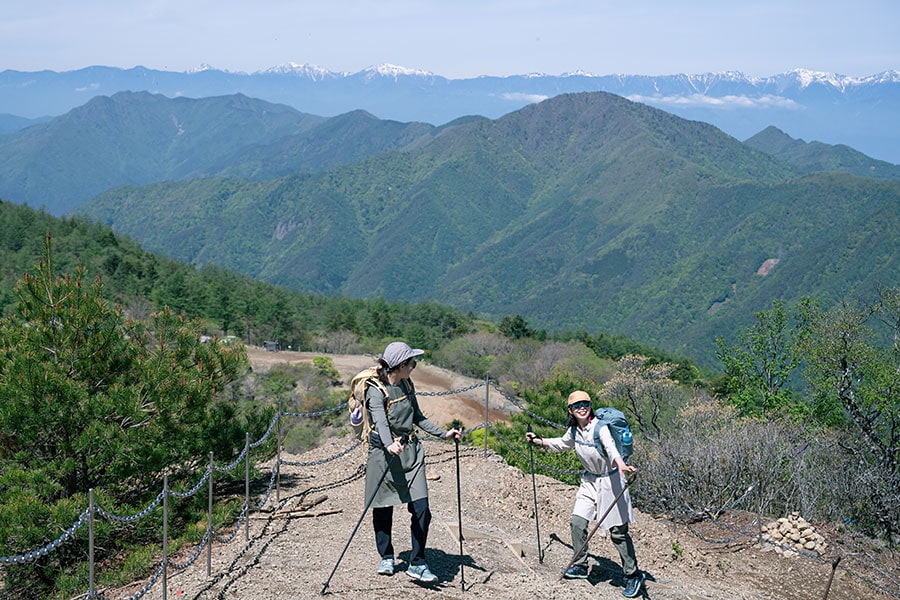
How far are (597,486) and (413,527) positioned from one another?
1.92m

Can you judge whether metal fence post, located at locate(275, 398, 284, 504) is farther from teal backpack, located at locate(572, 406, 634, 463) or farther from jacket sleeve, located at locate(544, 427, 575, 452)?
teal backpack, located at locate(572, 406, 634, 463)

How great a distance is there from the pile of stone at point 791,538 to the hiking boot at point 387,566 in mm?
6134

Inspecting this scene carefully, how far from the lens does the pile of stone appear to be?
35.0ft

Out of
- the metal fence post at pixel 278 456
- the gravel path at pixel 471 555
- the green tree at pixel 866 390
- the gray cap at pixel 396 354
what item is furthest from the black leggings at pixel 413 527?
the green tree at pixel 866 390

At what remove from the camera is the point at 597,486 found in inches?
297

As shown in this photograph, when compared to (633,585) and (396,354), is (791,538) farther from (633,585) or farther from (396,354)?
(396,354)

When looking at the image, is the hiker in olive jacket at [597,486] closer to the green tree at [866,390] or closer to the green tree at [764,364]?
the green tree at [866,390]

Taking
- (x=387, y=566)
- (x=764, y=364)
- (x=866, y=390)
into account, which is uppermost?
(x=387, y=566)

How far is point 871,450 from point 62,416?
16402 mm

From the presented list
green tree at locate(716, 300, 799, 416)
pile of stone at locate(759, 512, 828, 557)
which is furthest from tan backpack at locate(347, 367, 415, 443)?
green tree at locate(716, 300, 799, 416)

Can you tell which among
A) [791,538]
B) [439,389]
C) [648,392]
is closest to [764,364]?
[648,392]

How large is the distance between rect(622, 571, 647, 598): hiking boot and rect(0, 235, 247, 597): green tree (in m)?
5.41

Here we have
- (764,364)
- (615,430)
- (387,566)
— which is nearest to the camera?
(387,566)

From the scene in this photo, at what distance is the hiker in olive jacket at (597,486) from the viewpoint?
739 cm
